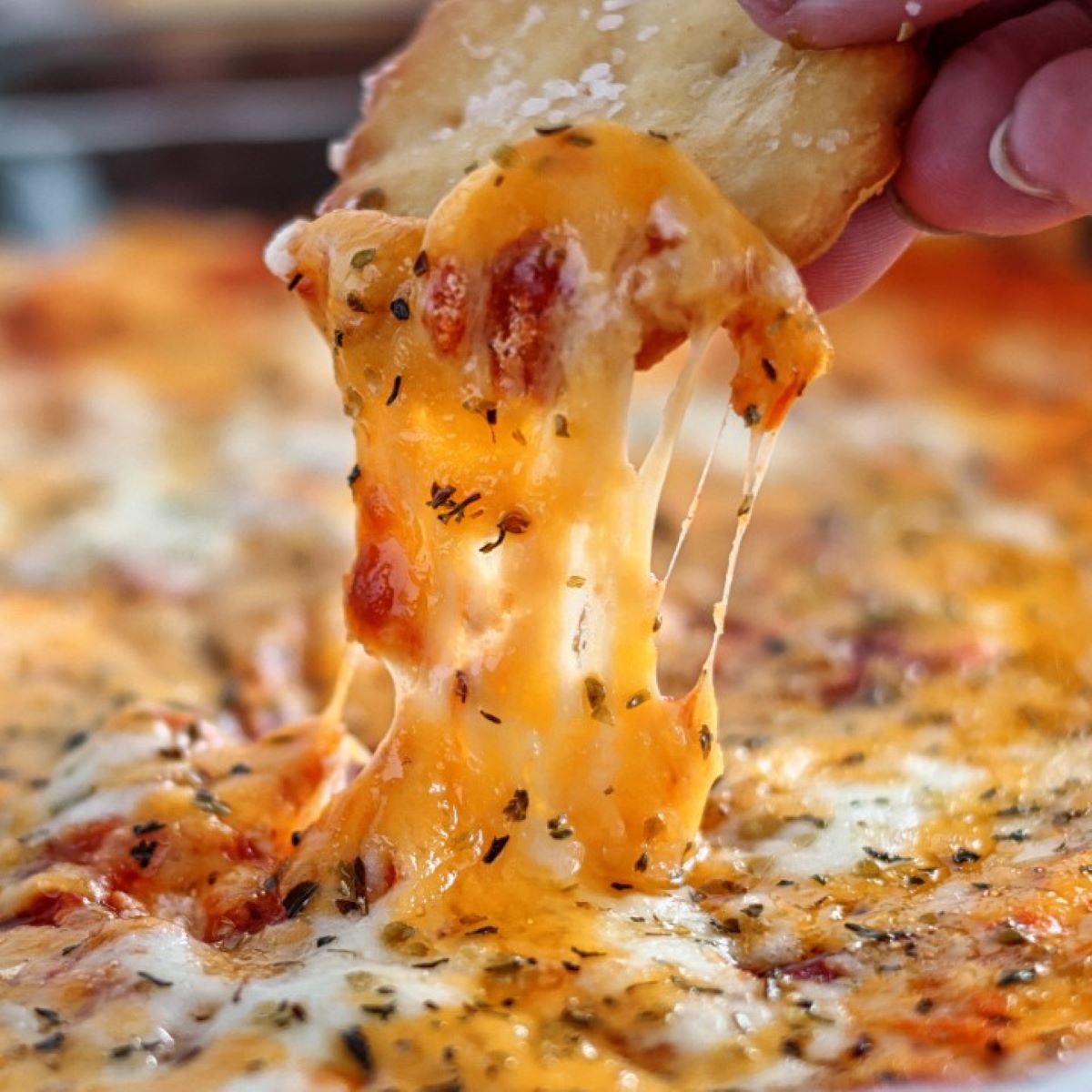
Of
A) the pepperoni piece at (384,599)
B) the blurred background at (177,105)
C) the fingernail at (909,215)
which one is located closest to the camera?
the pepperoni piece at (384,599)

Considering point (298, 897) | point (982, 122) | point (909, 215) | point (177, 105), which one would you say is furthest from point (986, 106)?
point (177, 105)

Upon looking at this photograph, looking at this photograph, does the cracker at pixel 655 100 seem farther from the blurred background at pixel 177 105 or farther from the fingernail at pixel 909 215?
the blurred background at pixel 177 105

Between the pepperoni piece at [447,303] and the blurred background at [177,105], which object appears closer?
the pepperoni piece at [447,303]

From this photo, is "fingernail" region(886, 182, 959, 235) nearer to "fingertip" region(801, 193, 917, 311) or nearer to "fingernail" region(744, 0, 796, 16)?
"fingertip" region(801, 193, 917, 311)

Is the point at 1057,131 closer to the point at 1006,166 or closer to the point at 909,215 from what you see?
the point at 1006,166

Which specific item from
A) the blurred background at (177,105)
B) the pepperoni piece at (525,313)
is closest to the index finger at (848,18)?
the pepperoni piece at (525,313)

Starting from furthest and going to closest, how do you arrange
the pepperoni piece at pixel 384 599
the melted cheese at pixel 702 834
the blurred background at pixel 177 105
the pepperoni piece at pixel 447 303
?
the blurred background at pixel 177 105
the pepperoni piece at pixel 384 599
the pepperoni piece at pixel 447 303
the melted cheese at pixel 702 834

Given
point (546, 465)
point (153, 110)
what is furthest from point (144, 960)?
point (153, 110)

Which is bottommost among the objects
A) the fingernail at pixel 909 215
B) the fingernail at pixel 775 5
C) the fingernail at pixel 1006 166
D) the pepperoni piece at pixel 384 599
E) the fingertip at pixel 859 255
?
the pepperoni piece at pixel 384 599
